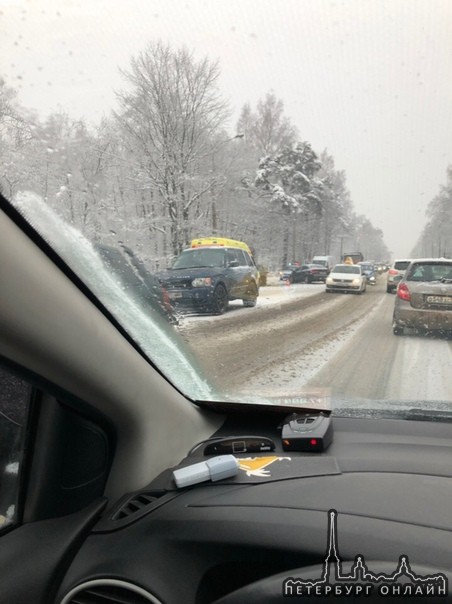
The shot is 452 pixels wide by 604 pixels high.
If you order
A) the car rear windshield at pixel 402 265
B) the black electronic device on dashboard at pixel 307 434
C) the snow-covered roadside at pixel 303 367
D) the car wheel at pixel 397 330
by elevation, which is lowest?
the black electronic device on dashboard at pixel 307 434

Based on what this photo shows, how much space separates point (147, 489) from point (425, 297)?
1.87 metres

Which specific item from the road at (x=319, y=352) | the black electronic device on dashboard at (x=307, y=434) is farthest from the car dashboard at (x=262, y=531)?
the road at (x=319, y=352)

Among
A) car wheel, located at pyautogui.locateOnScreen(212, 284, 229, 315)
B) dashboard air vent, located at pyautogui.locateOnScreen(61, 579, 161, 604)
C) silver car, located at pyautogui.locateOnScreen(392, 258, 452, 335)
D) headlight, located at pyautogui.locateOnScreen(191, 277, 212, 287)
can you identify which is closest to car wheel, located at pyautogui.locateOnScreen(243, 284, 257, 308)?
car wheel, located at pyautogui.locateOnScreen(212, 284, 229, 315)

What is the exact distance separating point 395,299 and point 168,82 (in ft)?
6.16

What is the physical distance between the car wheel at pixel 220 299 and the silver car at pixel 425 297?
3.72 ft

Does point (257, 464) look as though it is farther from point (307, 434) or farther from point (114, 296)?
point (114, 296)

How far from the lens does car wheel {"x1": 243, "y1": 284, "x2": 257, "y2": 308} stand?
9.56 feet

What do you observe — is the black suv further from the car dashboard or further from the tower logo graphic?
the tower logo graphic

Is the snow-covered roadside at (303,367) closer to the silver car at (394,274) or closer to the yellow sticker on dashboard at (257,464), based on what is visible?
the silver car at (394,274)

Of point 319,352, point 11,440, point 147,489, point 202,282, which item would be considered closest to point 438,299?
point 319,352

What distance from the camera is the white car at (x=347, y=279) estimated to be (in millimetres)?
3229

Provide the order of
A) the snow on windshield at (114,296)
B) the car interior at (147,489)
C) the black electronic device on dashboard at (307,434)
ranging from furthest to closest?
the black electronic device on dashboard at (307,434), the snow on windshield at (114,296), the car interior at (147,489)

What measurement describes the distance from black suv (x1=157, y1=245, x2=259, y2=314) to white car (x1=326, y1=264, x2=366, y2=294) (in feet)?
1.91

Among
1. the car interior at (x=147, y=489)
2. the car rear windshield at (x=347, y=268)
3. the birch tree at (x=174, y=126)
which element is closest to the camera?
the car interior at (x=147, y=489)
